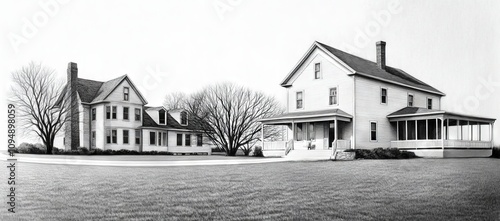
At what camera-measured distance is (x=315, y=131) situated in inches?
591

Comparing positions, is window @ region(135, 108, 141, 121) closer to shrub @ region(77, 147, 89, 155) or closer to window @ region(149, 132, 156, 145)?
window @ region(149, 132, 156, 145)

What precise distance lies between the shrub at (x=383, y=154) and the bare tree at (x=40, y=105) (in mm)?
8823

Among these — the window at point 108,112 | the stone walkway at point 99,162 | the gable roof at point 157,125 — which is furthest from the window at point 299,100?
the window at point 108,112

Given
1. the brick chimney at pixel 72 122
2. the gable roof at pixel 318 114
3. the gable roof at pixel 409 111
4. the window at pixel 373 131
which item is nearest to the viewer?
the brick chimney at pixel 72 122

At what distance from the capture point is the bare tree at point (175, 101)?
18.0ft

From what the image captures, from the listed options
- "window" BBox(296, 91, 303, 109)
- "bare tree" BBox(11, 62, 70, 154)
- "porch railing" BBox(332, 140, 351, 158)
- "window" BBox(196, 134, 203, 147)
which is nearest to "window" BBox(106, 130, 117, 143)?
"bare tree" BBox(11, 62, 70, 154)

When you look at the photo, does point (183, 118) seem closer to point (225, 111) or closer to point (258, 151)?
point (225, 111)

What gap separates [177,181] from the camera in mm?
6566

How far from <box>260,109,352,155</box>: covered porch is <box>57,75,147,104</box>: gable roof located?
7.47 meters

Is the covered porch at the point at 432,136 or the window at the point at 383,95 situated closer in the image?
the covered porch at the point at 432,136

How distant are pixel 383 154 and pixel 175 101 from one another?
25.9 ft

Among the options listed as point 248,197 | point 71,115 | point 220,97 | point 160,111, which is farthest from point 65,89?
point 248,197

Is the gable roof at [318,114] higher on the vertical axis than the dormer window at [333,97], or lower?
lower

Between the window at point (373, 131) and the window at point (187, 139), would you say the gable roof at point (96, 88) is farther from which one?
the window at point (373, 131)
